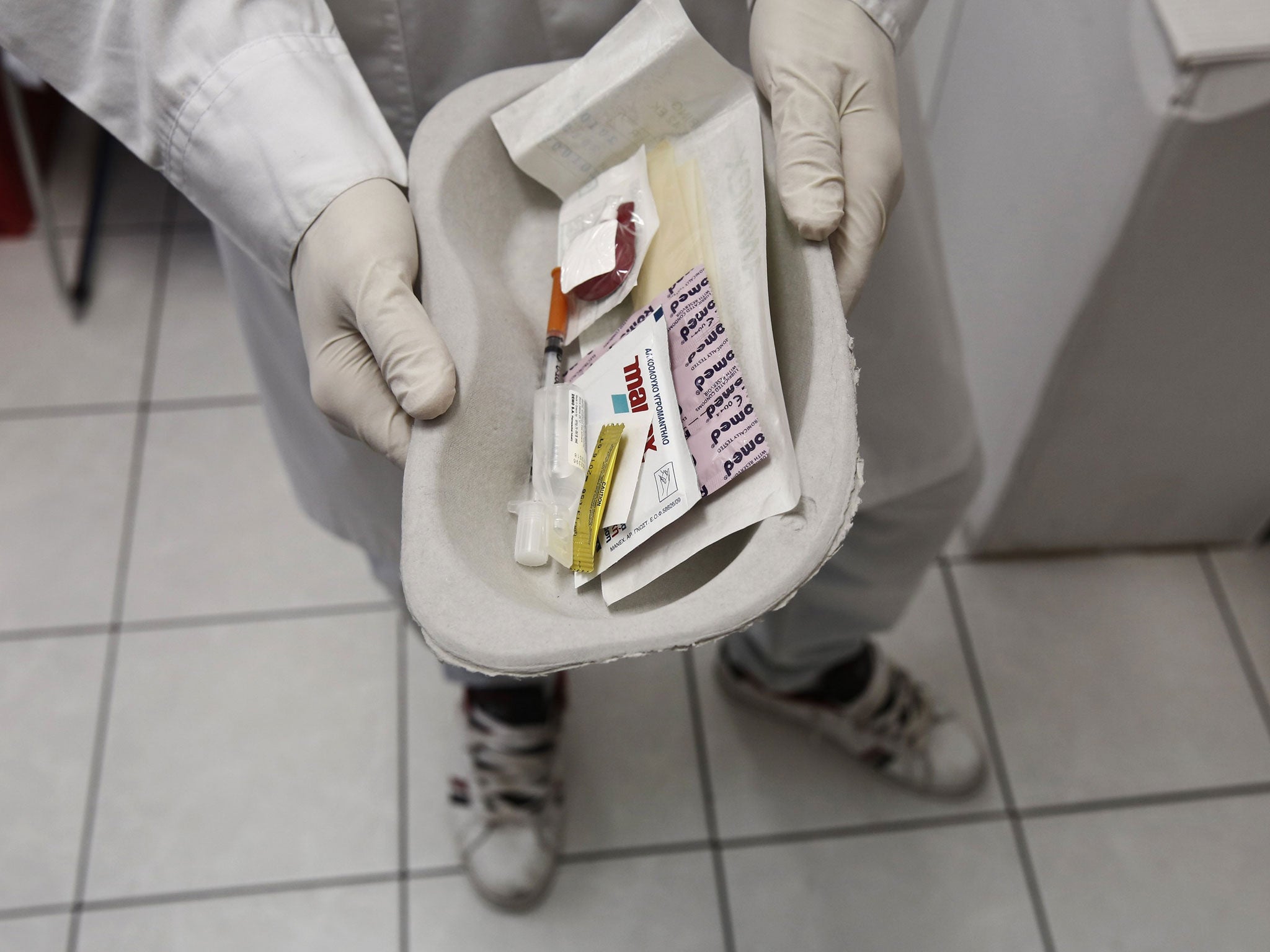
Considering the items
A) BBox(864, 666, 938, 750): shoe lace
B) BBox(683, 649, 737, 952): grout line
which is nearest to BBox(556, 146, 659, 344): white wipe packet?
BBox(683, 649, 737, 952): grout line

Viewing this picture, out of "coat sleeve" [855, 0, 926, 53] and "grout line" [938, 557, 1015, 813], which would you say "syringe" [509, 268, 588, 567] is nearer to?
"coat sleeve" [855, 0, 926, 53]

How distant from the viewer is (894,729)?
44.7 inches

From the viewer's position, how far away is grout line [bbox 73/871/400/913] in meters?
1.11

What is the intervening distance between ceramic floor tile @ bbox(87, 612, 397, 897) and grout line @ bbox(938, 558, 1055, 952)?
0.67 m

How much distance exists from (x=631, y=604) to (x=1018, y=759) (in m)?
0.82

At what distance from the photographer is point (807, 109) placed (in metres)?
0.59

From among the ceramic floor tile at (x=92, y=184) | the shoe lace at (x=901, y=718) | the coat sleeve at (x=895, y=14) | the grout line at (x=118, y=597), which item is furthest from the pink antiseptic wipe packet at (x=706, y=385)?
the ceramic floor tile at (x=92, y=184)

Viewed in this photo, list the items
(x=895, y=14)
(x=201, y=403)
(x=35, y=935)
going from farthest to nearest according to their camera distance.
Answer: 1. (x=201, y=403)
2. (x=35, y=935)
3. (x=895, y=14)

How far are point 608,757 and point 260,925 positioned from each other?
401mm

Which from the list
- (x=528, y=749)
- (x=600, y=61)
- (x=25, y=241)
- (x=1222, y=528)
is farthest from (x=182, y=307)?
(x=1222, y=528)

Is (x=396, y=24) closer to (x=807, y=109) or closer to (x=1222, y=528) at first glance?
(x=807, y=109)

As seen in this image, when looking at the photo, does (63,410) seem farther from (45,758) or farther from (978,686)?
(978,686)

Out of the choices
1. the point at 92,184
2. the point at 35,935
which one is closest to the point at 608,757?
the point at 35,935

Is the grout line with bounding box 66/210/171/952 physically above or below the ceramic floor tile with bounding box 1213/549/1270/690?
above
